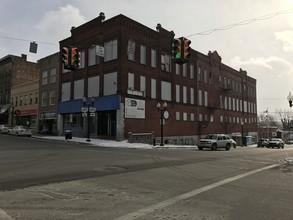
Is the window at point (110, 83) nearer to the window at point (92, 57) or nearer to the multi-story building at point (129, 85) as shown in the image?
the multi-story building at point (129, 85)

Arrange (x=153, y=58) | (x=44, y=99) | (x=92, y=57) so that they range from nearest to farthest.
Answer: (x=92, y=57)
(x=153, y=58)
(x=44, y=99)

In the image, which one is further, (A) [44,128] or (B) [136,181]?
(A) [44,128]

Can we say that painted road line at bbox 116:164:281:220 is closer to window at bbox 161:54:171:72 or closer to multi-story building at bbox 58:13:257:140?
multi-story building at bbox 58:13:257:140

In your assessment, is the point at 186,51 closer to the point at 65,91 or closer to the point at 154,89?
the point at 154,89

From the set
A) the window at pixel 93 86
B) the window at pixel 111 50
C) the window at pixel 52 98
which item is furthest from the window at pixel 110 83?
the window at pixel 52 98

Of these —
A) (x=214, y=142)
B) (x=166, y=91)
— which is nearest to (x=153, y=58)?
(x=166, y=91)

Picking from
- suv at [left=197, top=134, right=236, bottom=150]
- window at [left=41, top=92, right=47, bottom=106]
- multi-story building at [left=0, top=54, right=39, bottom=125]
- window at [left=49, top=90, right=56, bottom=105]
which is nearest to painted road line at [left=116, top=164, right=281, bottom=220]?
suv at [left=197, top=134, right=236, bottom=150]

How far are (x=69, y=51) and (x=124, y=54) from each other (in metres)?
19.5

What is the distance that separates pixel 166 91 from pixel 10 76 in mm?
35834

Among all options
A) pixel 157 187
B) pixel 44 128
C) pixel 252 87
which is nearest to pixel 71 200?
pixel 157 187

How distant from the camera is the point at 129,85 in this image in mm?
40344

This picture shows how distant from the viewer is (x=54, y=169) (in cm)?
1309

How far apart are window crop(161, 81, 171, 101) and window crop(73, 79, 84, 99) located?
34.8ft

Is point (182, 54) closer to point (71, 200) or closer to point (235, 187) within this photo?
point (235, 187)
